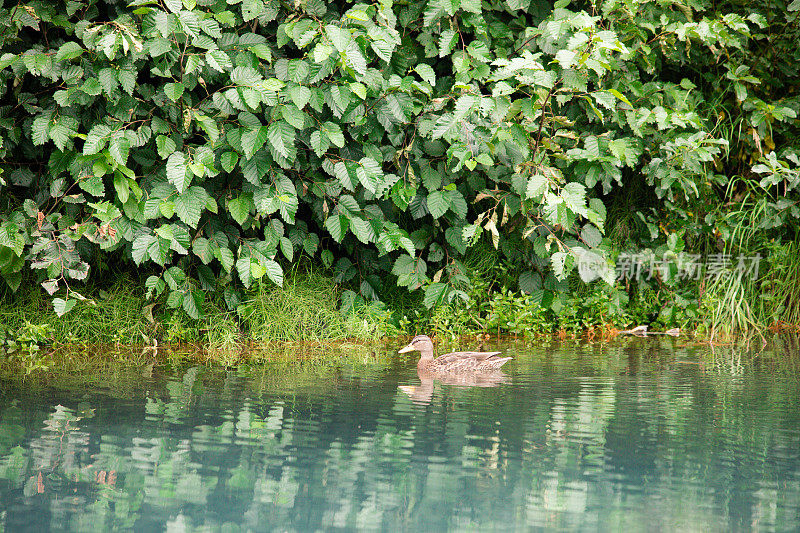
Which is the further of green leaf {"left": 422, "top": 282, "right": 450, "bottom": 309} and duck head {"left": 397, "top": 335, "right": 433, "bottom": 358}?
green leaf {"left": 422, "top": 282, "right": 450, "bottom": 309}

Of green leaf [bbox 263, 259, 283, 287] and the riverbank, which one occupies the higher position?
green leaf [bbox 263, 259, 283, 287]

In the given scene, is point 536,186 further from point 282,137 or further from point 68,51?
point 68,51

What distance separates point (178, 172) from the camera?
608 cm

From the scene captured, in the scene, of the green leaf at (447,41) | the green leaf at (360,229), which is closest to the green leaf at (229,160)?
the green leaf at (360,229)

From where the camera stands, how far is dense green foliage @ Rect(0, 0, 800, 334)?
6.09 m

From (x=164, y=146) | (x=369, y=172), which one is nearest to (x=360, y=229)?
(x=369, y=172)

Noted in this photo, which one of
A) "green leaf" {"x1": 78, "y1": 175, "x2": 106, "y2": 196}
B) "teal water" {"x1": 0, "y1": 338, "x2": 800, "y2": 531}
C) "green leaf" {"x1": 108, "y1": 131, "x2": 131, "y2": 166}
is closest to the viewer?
"teal water" {"x1": 0, "y1": 338, "x2": 800, "y2": 531}

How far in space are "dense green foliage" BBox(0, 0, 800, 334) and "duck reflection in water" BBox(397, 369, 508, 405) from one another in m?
1.17

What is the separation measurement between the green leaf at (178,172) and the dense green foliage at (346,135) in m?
0.05

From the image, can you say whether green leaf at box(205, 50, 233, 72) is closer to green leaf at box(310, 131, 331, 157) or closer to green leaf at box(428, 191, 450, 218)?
green leaf at box(310, 131, 331, 157)

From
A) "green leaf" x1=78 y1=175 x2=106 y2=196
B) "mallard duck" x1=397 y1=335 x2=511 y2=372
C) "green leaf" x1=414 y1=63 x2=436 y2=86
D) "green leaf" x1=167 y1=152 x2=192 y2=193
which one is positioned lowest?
"mallard duck" x1=397 y1=335 x2=511 y2=372

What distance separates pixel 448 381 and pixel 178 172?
7.53ft

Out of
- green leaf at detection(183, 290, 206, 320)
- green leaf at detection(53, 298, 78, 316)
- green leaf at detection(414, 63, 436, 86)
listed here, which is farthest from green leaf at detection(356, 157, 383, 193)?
green leaf at detection(53, 298, 78, 316)

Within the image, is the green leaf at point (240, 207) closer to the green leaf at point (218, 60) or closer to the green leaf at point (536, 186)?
the green leaf at point (218, 60)
